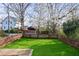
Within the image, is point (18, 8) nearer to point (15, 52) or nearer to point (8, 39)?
point (8, 39)

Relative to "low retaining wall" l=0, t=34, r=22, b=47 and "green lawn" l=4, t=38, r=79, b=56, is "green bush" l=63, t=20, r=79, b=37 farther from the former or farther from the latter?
"low retaining wall" l=0, t=34, r=22, b=47

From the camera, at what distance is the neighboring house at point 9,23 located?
19.3ft

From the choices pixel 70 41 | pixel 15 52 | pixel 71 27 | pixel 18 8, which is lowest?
pixel 15 52

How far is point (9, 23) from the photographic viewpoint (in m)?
5.90

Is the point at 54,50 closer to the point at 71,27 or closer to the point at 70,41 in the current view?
the point at 70,41

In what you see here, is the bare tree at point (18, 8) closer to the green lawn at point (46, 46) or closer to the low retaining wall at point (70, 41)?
the green lawn at point (46, 46)

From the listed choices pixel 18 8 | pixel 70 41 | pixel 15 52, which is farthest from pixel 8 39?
pixel 70 41

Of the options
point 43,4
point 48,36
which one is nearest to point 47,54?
point 48,36

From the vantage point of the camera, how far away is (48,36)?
19.5 feet

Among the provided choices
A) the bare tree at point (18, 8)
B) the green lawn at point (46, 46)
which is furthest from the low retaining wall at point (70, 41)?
the bare tree at point (18, 8)

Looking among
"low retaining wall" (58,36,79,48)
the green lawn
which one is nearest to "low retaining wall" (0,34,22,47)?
the green lawn

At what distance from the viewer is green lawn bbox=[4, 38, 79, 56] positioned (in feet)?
19.3

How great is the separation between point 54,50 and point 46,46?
0.34ft

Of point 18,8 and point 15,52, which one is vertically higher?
point 18,8
